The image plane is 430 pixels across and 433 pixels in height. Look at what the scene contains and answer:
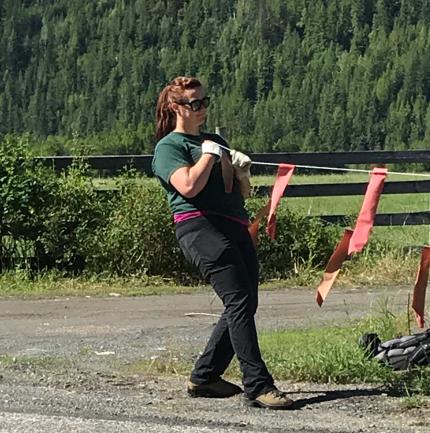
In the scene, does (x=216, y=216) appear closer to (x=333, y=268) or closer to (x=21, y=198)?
(x=333, y=268)

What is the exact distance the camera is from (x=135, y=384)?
747cm

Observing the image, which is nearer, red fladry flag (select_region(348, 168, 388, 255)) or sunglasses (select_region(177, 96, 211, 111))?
sunglasses (select_region(177, 96, 211, 111))

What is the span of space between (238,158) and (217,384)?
1498 mm

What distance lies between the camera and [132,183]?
13.7m

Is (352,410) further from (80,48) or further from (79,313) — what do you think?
(80,48)

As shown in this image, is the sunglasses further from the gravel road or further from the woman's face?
the gravel road

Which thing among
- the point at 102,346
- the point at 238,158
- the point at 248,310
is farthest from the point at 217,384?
the point at 102,346

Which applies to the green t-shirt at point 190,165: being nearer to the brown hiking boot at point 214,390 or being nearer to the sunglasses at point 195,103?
the sunglasses at point 195,103

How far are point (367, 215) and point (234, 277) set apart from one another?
3.68 ft

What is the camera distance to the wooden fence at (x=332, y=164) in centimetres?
1408

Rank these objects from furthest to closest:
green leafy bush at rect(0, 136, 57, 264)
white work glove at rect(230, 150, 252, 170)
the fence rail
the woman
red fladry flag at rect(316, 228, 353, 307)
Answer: the fence rail → green leafy bush at rect(0, 136, 57, 264) → red fladry flag at rect(316, 228, 353, 307) → white work glove at rect(230, 150, 252, 170) → the woman

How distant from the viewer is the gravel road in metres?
6.31

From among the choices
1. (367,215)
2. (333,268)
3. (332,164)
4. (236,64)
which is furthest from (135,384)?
(236,64)

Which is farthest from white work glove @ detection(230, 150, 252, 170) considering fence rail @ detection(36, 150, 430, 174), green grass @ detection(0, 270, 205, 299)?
fence rail @ detection(36, 150, 430, 174)
